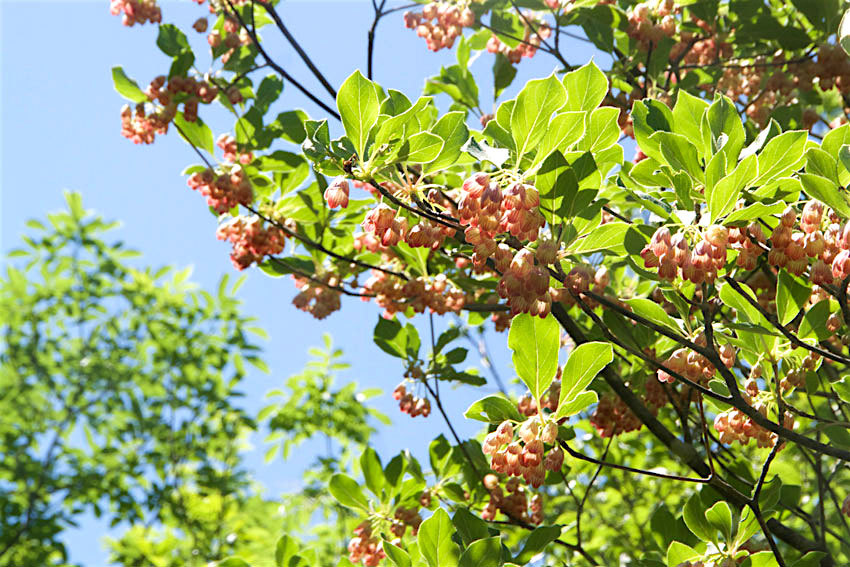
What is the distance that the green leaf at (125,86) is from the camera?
3234 millimetres

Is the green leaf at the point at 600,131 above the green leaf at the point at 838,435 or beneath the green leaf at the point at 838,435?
above

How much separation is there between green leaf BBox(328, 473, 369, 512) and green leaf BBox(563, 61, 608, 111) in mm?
1600

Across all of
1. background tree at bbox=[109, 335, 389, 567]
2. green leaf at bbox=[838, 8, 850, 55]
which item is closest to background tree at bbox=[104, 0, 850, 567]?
green leaf at bbox=[838, 8, 850, 55]

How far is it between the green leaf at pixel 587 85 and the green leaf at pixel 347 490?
5.25 feet

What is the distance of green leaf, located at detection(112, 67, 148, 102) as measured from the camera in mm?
3234

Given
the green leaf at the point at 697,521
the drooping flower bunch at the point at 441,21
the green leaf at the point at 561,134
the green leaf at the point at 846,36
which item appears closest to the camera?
the green leaf at the point at 561,134

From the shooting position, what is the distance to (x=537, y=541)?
216 centimetres

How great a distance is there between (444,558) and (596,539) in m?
2.36

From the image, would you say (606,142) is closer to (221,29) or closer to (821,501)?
(821,501)

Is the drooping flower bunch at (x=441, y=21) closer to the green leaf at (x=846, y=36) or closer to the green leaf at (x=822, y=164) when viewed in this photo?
the green leaf at (x=846, y=36)

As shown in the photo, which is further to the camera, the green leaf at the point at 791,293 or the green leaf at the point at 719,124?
the green leaf at the point at 791,293

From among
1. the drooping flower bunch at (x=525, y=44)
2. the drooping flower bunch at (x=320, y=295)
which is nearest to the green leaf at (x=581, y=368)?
the drooping flower bunch at (x=320, y=295)

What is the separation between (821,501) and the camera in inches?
98.3

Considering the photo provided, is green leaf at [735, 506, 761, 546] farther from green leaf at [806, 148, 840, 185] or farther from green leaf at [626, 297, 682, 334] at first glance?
green leaf at [806, 148, 840, 185]
